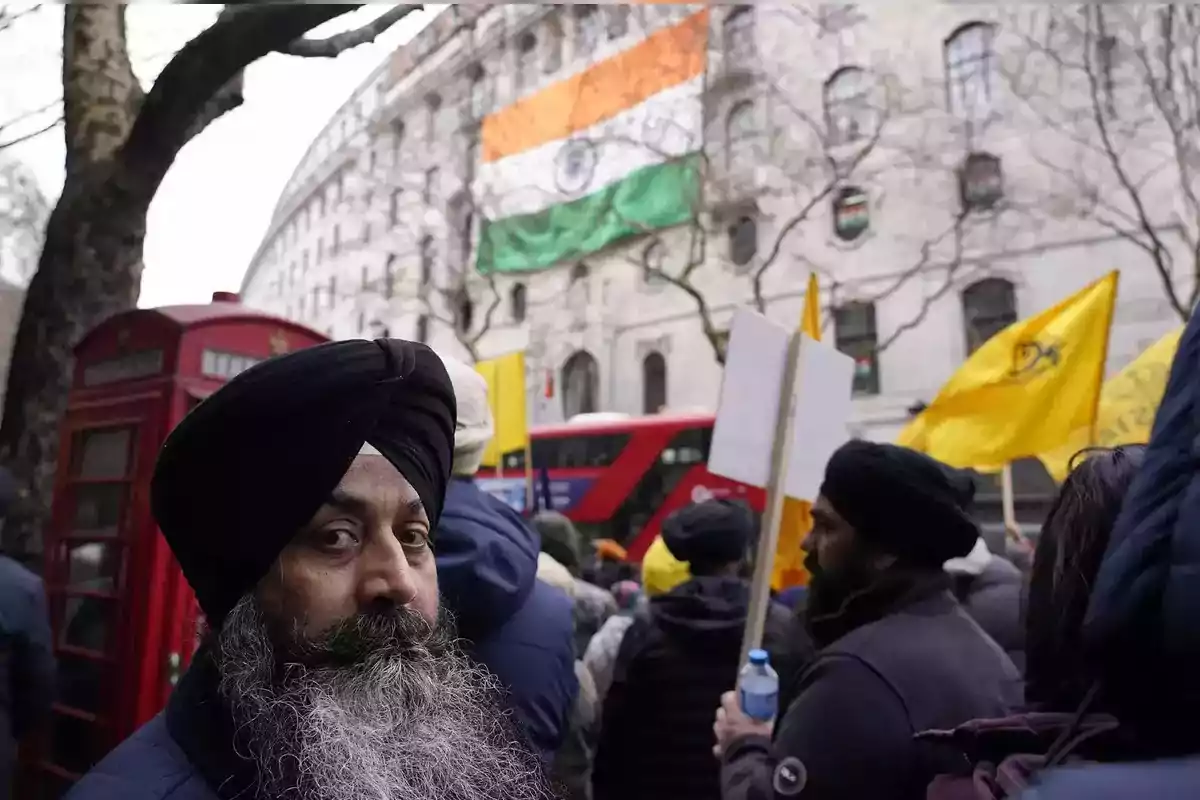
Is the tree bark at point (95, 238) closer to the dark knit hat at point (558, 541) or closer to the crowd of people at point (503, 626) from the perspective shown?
the dark knit hat at point (558, 541)

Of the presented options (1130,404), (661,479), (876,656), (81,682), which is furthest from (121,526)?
(661,479)

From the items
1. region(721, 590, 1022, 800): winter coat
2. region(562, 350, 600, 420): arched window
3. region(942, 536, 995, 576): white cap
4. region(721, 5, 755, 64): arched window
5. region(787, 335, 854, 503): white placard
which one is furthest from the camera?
region(562, 350, 600, 420): arched window

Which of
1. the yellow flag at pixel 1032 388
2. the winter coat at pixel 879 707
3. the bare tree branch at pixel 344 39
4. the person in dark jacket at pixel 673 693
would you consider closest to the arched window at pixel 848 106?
the yellow flag at pixel 1032 388

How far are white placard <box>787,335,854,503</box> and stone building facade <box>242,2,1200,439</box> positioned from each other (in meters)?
7.46

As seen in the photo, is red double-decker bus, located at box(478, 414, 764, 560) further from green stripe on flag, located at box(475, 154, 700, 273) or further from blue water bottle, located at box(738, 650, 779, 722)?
blue water bottle, located at box(738, 650, 779, 722)

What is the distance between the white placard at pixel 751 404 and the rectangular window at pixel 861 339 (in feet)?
38.4

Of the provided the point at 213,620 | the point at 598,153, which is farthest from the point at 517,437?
the point at 598,153

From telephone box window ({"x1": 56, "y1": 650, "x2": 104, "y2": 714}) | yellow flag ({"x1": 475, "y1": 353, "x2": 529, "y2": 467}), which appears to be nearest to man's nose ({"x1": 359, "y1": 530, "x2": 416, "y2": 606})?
telephone box window ({"x1": 56, "y1": 650, "x2": 104, "y2": 714})

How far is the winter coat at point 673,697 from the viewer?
253 centimetres

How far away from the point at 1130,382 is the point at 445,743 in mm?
6547

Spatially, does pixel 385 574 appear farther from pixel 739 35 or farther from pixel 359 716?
pixel 739 35

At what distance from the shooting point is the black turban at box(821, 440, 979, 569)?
1.87m

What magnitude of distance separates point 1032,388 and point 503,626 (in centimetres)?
421

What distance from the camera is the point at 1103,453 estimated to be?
1258 mm
